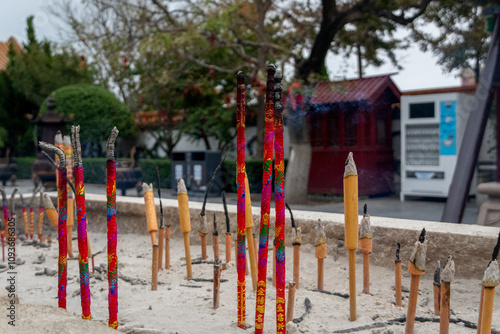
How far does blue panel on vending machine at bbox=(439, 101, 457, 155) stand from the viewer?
8.88 meters

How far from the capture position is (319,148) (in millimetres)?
10656

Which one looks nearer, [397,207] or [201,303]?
[201,303]

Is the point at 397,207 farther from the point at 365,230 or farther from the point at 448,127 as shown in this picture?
the point at 365,230

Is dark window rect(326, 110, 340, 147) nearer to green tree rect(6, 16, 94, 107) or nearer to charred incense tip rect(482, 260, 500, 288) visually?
charred incense tip rect(482, 260, 500, 288)

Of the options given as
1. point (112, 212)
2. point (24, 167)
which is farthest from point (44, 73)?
point (112, 212)

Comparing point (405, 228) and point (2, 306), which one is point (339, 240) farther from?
point (2, 306)

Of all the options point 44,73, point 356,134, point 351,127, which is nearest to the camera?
point 356,134

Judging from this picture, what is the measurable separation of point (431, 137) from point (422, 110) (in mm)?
528

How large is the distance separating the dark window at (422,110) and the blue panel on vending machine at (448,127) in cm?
21

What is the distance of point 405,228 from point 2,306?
77.9 inches

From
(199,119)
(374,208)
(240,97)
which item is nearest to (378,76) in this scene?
(374,208)

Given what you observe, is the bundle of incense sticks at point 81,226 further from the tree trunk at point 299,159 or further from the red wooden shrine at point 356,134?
the red wooden shrine at point 356,134

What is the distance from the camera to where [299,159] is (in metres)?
9.01

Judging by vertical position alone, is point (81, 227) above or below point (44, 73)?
below
